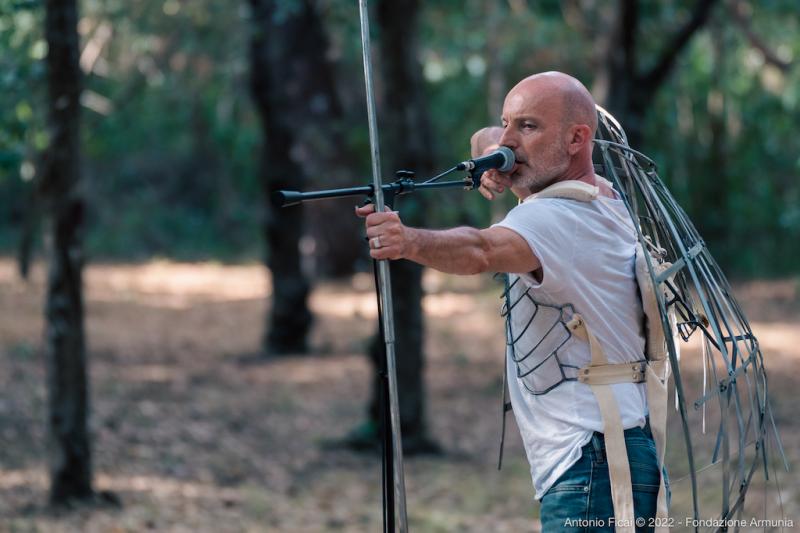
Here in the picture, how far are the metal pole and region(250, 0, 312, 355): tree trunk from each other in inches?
364

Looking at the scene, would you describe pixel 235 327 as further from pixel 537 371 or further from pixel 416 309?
pixel 537 371

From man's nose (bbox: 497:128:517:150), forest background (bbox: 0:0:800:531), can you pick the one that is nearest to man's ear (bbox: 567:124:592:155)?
man's nose (bbox: 497:128:517:150)

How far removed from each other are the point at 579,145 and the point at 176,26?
40.6 ft

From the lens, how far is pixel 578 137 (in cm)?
306

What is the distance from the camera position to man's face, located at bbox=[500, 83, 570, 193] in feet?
9.94

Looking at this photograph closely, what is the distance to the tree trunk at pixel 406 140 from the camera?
8367mm

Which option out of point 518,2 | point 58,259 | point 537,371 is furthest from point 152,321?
point 537,371

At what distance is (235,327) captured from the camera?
14.9 m

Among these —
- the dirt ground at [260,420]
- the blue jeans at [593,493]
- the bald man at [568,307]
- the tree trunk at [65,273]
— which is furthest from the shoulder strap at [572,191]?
the tree trunk at [65,273]

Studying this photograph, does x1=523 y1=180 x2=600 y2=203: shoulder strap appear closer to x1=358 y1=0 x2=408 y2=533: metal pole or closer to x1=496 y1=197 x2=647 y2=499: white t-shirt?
x1=496 y1=197 x2=647 y2=499: white t-shirt

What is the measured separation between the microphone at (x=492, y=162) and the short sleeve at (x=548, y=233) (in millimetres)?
123

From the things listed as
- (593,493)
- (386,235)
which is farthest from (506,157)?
(593,493)

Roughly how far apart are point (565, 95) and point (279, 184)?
9321mm

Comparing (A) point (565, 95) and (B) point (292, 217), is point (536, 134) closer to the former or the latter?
(A) point (565, 95)
